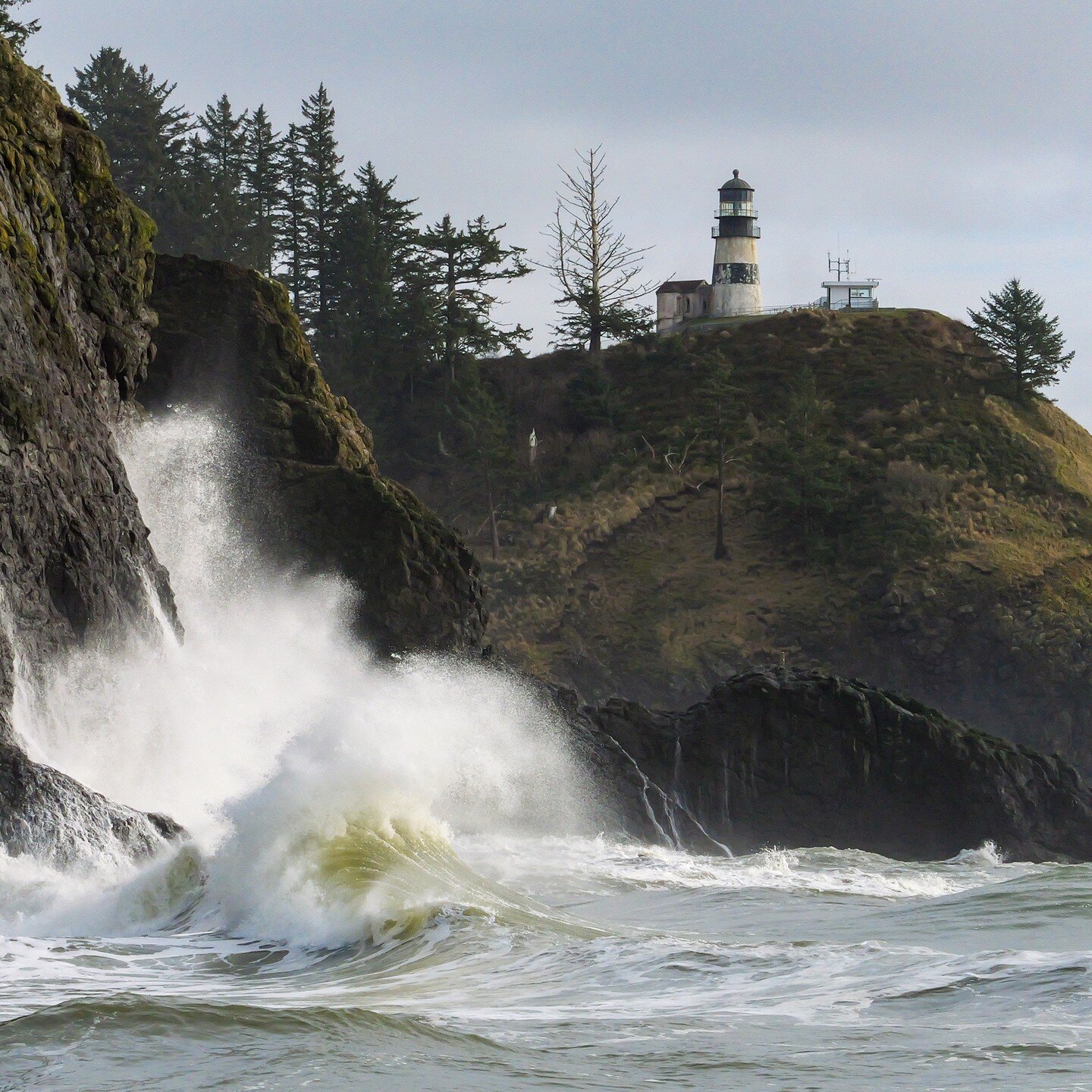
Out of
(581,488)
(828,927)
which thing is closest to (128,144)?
(581,488)

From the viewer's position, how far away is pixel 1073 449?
63750 millimetres

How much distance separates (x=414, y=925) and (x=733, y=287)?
6346 cm

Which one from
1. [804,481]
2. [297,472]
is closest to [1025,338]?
[804,481]

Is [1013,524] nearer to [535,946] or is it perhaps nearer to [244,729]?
[244,729]

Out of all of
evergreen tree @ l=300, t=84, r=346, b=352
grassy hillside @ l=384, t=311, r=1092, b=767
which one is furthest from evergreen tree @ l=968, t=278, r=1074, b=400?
evergreen tree @ l=300, t=84, r=346, b=352

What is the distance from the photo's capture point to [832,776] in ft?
108

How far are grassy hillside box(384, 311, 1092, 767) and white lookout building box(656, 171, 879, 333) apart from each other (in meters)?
5.30

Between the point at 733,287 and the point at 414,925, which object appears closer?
the point at 414,925

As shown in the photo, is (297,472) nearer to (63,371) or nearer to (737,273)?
(63,371)

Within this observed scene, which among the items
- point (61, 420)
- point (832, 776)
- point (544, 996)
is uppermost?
point (61, 420)

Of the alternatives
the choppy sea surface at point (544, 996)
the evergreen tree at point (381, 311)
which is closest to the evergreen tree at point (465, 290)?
the evergreen tree at point (381, 311)

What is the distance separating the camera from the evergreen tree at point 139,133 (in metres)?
61.6

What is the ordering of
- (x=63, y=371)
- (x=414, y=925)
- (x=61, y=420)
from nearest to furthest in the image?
(x=414, y=925) → (x=61, y=420) → (x=63, y=371)

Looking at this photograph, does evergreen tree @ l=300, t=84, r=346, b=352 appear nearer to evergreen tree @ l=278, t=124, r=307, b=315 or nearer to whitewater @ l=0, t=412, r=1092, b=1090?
evergreen tree @ l=278, t=124, r=307, b=315
